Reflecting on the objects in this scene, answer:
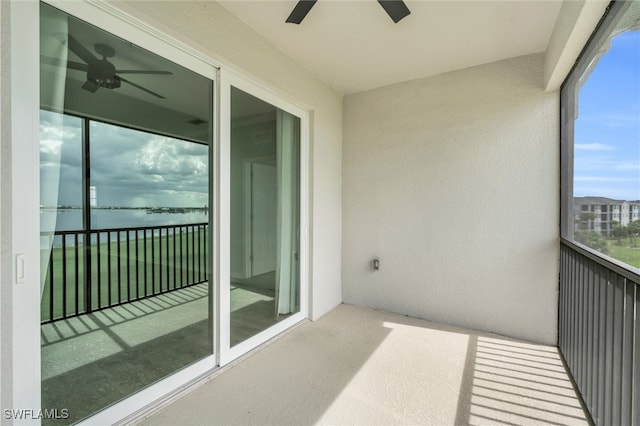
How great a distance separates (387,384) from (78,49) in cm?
273

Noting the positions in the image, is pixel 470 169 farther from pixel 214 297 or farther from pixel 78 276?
pixel 78 276

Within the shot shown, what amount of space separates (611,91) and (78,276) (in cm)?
332

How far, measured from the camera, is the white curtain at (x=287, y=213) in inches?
112

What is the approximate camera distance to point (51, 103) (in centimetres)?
133

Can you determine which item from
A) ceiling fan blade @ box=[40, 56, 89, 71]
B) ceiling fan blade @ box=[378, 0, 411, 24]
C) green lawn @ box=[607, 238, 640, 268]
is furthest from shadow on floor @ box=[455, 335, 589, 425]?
ceiling fan blade @ box=[40, 56, 89, 71]

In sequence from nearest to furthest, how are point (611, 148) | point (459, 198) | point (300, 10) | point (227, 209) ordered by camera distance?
1. point (611, 148)
2. point (300, 10)
3. point (227, 209)
4. point (459, 198)

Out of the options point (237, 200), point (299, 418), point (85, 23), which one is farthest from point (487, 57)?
point (299, 418)

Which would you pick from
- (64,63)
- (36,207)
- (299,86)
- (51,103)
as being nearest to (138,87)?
(64,63)

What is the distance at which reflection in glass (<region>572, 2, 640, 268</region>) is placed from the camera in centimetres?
144

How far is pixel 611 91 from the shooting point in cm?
173

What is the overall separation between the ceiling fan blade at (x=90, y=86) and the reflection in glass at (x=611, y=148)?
277cm

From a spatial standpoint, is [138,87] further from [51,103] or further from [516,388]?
[516,388]

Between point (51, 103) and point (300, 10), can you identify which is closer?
point (51, 103)

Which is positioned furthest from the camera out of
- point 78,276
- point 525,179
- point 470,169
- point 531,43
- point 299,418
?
point 470,169
